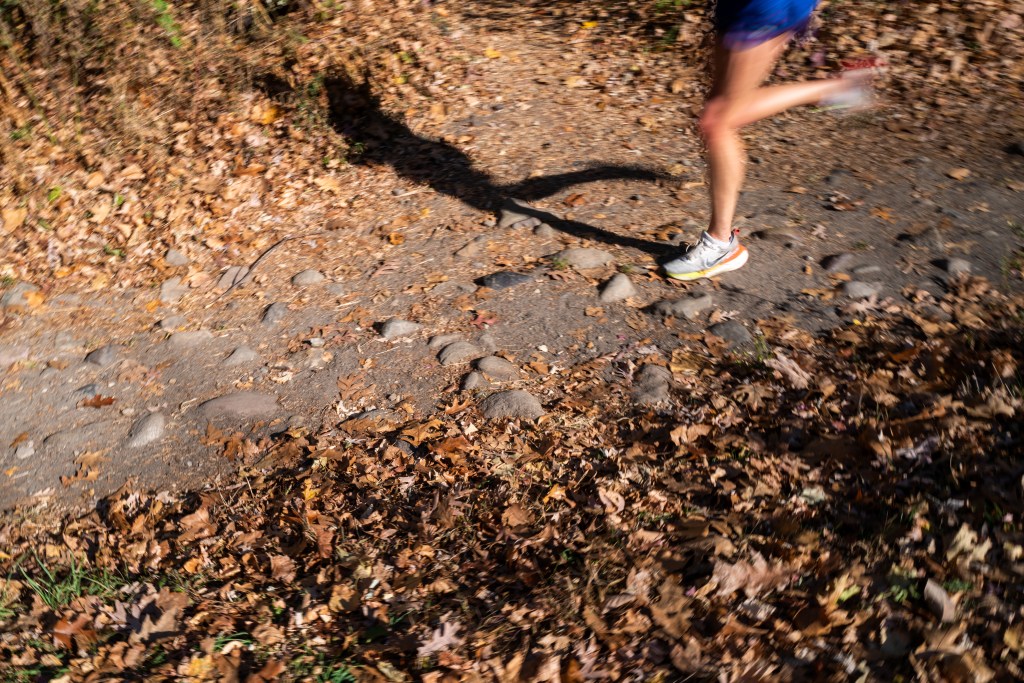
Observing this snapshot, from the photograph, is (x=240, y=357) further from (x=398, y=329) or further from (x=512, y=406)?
(x=512, y=406)

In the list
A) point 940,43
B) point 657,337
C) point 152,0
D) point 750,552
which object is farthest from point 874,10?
point 152,0

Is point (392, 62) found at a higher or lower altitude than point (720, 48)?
lower

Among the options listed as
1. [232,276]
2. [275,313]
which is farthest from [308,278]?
[232,276]

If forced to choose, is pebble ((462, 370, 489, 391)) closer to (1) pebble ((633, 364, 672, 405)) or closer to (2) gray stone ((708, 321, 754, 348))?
(1) pebble ((633, 364, 672, 405))

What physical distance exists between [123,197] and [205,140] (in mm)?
656

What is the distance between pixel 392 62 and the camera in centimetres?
572

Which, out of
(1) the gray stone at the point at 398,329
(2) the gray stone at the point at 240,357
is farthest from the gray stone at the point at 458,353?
(2) the gray stone at the point at 240,357

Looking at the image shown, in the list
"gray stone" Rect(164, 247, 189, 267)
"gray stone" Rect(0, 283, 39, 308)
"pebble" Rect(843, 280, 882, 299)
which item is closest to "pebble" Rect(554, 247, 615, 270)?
"pebble" Rect(843, 280, 882, 299)

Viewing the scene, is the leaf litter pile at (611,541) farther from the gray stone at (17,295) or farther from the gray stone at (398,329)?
the gray stone at (17,295)

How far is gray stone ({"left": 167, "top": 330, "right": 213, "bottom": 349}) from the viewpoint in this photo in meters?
3.93

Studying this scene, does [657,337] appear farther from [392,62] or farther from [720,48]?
[392,62]

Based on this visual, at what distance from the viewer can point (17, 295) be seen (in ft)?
14.8

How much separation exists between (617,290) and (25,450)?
275 cm

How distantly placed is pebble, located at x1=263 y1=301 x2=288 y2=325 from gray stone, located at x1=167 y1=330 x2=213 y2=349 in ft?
0.95
